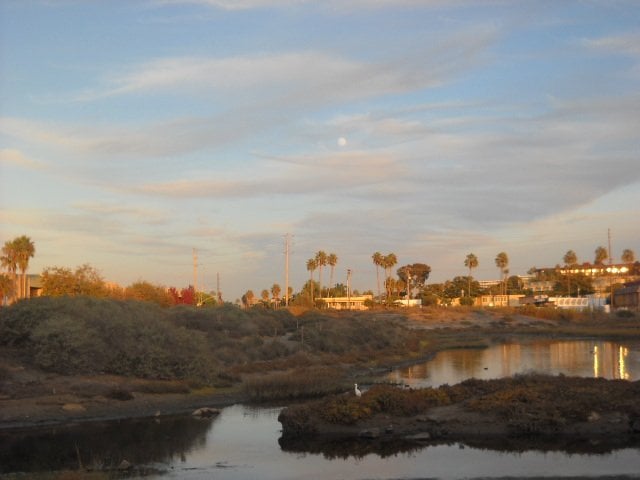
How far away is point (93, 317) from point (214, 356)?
9.46 metres

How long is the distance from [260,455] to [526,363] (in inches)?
1542

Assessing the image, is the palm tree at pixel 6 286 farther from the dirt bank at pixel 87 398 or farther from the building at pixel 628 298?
the building at pixel 628 298

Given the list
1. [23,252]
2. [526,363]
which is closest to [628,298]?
[526,363]

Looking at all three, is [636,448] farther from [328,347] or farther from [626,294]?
[626,294]

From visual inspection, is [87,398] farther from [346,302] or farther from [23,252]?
[346,302]

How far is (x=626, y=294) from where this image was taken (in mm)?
142125

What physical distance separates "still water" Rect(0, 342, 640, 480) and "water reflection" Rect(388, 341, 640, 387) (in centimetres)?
1804

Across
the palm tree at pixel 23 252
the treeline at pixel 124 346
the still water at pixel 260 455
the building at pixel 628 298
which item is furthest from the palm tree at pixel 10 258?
the building at pixel 628 298

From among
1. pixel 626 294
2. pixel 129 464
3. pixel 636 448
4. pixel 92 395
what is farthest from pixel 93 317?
pixel 626 294

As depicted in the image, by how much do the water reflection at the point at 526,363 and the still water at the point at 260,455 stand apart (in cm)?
1804

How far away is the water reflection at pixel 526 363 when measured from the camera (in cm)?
5122

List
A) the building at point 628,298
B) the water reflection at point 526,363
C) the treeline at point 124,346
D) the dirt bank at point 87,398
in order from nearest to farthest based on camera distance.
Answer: the dirt bank at point 87,398, the treeline at point 124,346, the water reflection at point 526,363, the building at point 628,298

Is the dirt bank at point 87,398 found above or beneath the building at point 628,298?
beneath

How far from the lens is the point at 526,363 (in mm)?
61469
